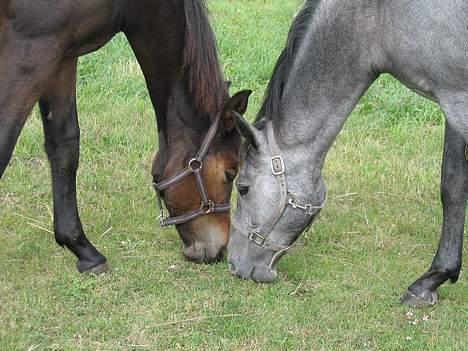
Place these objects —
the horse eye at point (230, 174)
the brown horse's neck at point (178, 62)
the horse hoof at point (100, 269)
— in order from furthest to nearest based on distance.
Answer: the horse hoof at point (100, 269)
the horse eye at point (230, 174)
the brown horse's neck at point (178, 62)

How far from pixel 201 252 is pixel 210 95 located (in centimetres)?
87

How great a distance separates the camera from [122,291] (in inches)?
168

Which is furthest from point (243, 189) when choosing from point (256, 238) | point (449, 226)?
point (449, 226)

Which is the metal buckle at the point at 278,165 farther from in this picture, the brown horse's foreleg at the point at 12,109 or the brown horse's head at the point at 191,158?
the brown horse's foreleg at the point at 12,109

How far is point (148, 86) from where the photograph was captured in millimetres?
4211

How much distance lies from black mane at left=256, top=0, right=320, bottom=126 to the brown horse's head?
0.75 ft

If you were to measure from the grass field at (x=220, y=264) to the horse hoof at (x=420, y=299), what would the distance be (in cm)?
5

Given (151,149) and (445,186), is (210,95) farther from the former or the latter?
(151,149)

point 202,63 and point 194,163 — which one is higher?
point 202,63

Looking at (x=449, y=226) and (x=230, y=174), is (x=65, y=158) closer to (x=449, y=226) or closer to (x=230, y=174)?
(x=230, y=174)

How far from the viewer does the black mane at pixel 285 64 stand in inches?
147

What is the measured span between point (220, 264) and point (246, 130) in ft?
3.15

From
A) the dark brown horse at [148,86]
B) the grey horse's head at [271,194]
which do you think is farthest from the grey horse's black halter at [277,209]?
the dark brown horse at [148,86]

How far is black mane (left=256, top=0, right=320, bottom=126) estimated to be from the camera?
375 centimetres
